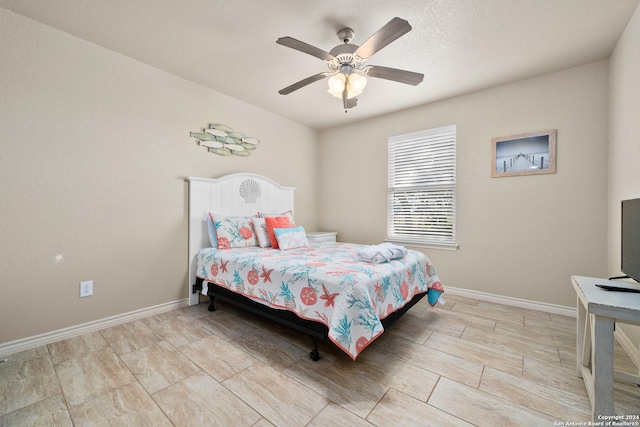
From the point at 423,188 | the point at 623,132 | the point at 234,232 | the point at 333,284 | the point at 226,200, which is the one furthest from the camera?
the point at 423,188

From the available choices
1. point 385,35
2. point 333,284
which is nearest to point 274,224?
point 333,284

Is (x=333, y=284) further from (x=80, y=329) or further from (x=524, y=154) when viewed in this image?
(x=524, y=154)

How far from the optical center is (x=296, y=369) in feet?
5.69

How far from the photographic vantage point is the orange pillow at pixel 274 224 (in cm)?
307

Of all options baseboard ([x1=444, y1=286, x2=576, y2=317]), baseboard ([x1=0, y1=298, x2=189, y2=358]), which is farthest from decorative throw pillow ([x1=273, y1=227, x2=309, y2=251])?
baseboard ([x1=444, y1=286, x2=576, y2=317])

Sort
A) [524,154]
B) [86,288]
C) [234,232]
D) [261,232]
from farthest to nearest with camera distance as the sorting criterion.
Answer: [261,232], [234,232], [524,154], [86,288]

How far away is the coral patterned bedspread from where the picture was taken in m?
1.59

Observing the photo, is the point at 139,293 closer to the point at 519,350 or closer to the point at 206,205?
the point at 206,205

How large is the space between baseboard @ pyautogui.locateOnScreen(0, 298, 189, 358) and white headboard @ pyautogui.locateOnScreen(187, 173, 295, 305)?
1.01 feet

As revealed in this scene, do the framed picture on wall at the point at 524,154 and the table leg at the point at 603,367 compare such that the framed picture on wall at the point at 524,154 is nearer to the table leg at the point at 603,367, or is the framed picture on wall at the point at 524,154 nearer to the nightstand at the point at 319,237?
the table leg at the point at 603,367

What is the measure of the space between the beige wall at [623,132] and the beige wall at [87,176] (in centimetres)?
390

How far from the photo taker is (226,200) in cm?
326

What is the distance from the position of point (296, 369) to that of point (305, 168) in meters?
3.37

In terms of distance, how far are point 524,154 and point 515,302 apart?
5.50ft
